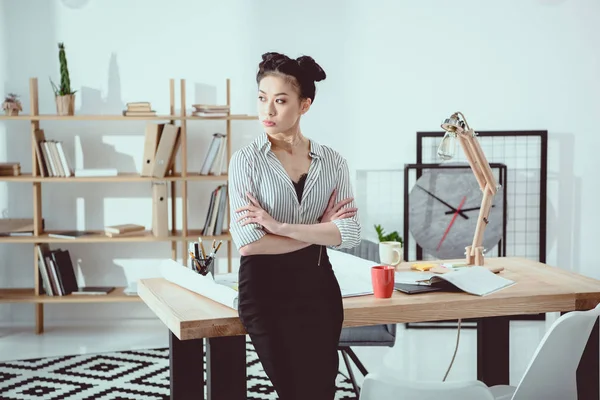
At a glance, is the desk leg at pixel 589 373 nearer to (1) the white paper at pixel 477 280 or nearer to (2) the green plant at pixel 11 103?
(1) the white paper at pixel 477 280

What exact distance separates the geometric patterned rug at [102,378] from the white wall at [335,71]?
1.04m

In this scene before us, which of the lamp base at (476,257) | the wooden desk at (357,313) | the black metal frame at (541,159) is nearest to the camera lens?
the wooden desk at (357,313)

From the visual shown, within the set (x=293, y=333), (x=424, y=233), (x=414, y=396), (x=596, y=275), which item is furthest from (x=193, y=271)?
(x=596, y=275)

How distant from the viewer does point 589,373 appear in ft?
8.13

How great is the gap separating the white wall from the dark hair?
2.88m

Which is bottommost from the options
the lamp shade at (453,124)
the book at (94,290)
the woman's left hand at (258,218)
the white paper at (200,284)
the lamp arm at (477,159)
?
the book at (94,290)

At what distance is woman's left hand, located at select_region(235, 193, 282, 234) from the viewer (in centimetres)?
199

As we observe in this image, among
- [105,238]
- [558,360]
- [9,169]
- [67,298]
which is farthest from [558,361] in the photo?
[9,169]

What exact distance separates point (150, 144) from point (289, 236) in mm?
2797

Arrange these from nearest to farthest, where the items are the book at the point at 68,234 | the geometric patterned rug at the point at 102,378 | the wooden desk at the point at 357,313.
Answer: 1. the wooden desk at the point at 357,313
2. the geometric patterned rug at the point at 102,378
3. the book at the point at 68,234

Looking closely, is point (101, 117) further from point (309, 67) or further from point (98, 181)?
point (309, 67)

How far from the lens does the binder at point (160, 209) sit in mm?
4656

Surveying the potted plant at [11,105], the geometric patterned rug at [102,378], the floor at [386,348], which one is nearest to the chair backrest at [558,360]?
the geometric patterned rug at [102,378]

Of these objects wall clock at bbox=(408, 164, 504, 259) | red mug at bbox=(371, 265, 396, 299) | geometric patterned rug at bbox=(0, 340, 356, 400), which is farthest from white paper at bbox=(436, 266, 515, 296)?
wall clock at bbox=(408, 164, 504, 259)
